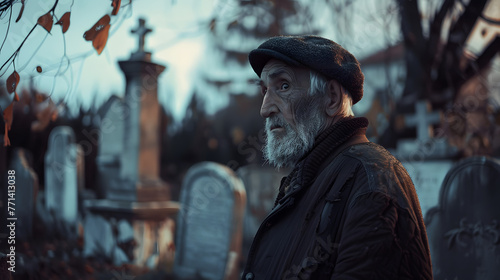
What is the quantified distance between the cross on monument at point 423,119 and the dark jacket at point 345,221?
5052mm

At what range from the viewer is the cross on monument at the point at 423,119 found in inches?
250

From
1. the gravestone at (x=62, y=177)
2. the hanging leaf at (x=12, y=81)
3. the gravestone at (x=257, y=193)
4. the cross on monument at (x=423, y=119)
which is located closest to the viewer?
the hanging leaf at (x=12, y=81)

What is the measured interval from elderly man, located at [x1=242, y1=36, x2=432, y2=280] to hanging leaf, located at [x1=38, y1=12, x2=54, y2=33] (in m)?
1.05

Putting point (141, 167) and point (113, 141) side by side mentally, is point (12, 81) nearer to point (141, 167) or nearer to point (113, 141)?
point (141, 167)

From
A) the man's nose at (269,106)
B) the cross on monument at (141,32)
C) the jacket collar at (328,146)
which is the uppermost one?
the cross on monument at (141,32)

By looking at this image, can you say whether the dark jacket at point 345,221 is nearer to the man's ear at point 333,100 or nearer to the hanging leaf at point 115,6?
the man's ear at point 333,100

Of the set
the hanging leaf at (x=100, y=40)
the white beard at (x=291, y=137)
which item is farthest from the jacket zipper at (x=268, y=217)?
the hanging leaf at (x=100, y=40)

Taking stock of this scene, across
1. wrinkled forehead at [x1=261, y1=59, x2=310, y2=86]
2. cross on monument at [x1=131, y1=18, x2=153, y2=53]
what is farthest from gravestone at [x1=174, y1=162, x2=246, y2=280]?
wrinkled forehead at [x1=261, y1=59, x2=310, y2=86]

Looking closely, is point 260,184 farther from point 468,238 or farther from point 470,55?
point 468,238

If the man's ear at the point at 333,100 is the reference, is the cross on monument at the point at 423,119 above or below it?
above

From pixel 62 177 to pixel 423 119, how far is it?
647 cm

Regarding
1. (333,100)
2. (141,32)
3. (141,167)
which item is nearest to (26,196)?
(141,167)

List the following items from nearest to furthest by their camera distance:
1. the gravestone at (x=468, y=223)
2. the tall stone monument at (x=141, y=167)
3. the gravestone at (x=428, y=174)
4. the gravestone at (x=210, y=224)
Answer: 1. the gravestone at (x=468, y=223)
2. the gravestone at (x=428, y=174)
3. the gravestone at (x=210, y=224)
4. the tall stone monument at (x=141, y=167)

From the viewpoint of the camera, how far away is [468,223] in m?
3.47
